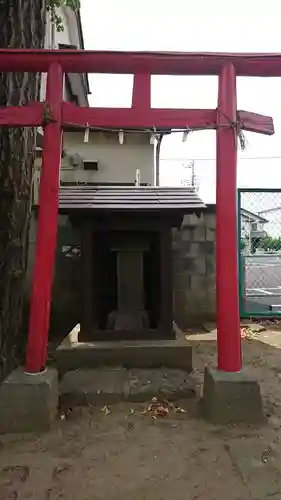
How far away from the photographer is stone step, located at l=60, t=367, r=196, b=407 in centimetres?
377

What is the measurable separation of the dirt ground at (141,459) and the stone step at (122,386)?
0.12m

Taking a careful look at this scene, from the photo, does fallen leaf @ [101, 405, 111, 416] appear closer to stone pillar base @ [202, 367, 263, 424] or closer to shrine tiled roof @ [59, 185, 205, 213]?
stone pillar base @ [202, 367, 263, 424]

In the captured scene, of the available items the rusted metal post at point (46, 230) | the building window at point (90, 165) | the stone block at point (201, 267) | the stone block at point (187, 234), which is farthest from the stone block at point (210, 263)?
the building window at point (90, 165)

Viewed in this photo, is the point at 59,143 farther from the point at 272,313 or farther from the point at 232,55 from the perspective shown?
the point at 272,313

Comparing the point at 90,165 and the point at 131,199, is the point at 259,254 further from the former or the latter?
the point at 90,165

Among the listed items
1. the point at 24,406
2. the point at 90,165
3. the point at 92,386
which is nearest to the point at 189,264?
the point at 92,386

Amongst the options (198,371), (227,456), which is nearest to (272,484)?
(227,456)

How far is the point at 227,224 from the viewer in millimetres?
3465

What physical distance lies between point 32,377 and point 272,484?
1924 mm

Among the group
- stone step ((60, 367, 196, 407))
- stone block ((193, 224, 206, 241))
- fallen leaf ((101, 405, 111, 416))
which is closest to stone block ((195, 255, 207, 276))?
stone block ((193, 224, 206, 241))

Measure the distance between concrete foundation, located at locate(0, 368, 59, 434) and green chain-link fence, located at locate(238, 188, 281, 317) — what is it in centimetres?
493

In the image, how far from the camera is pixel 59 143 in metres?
3.46

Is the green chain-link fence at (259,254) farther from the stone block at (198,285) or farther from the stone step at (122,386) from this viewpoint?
the stone step at (122,386)

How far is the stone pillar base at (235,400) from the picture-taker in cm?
324
